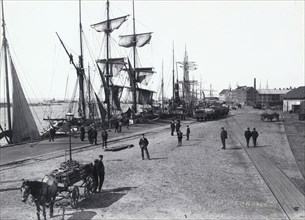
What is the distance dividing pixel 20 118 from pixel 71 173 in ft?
65.6

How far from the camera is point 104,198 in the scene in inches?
424

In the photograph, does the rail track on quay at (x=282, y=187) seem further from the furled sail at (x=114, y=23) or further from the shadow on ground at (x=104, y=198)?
the furled sail at (x=114, y=23)

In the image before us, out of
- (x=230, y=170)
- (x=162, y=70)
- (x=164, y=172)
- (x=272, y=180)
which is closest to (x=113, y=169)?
(x=164, y=172)

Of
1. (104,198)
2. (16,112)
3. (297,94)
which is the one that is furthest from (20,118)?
(297,94)

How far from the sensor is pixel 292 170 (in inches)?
605

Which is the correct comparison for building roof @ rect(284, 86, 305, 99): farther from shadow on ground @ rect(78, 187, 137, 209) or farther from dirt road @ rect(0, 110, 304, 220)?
shadow on ground @ rect(78, 187, 137, 209)

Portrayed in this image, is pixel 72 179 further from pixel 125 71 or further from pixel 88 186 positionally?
pixel 125 71

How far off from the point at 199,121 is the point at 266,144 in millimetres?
24335

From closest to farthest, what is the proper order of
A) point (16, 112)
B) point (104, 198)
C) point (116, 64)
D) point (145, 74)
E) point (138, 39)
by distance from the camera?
point (104, 198) → point (16, 112) → point (116, 64) → point (138, 39) → point (145, 74)

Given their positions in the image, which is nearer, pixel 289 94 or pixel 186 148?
pixel 186 148

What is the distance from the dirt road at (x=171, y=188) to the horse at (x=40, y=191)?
2.55ft

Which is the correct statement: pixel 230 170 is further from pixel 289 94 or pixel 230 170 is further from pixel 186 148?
pixel 289 94

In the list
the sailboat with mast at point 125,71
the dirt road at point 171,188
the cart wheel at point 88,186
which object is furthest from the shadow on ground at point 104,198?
the sailboat with mast at point 125,71

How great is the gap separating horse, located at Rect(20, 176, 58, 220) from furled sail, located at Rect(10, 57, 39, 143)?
19.9 m
